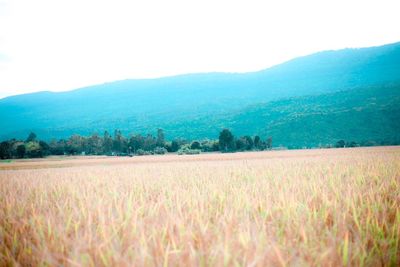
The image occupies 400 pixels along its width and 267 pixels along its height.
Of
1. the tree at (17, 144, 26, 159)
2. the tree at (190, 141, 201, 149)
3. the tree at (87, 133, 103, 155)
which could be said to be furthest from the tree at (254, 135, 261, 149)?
the tree at (17, 144, 26, 159)

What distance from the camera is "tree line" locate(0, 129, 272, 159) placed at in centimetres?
6773

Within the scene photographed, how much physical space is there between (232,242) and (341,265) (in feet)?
2.36

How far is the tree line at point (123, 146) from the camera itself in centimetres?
6773

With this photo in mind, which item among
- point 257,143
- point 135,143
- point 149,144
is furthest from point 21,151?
point 257,143

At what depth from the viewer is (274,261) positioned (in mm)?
1798

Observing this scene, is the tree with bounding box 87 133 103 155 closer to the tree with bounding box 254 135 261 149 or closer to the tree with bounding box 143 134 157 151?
the tree with bounding box 143 134 157 151

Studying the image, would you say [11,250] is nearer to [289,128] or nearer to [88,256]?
[88,256]

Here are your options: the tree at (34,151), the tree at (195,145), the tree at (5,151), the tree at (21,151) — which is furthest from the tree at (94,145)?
the tree at (195,145)

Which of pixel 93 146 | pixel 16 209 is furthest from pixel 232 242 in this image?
pixel 93 146

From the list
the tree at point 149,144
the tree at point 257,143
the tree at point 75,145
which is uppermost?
the tree at point 75,145

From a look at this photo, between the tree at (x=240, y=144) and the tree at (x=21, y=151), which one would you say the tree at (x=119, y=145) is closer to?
the tree at (x=21, y=151)

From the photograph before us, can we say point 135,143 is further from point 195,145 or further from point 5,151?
point 5,151

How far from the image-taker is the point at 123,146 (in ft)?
288

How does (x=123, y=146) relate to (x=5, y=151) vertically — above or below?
below
